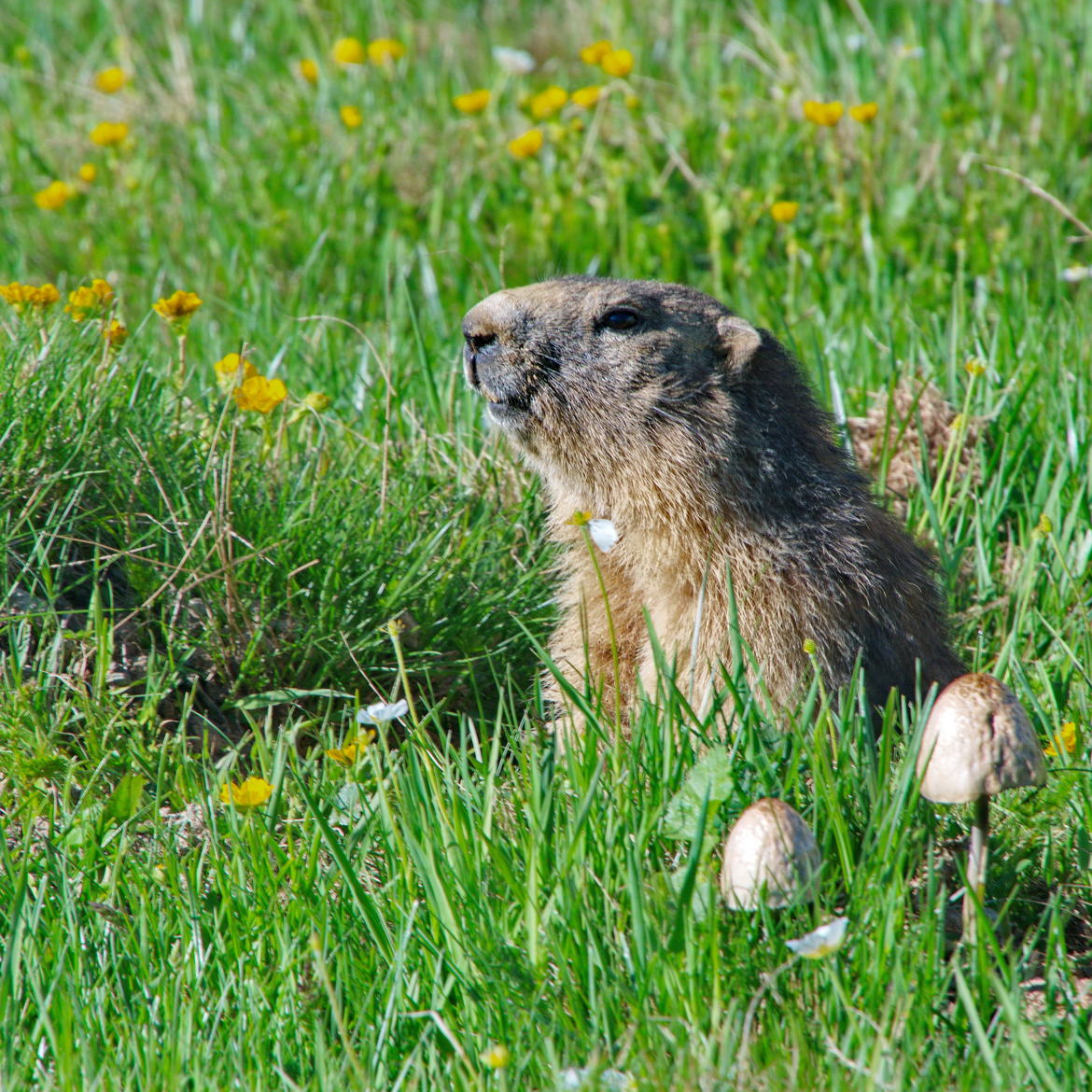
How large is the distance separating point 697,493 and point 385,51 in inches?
173

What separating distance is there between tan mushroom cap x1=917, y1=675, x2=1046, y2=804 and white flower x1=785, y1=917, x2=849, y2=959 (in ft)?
0.94

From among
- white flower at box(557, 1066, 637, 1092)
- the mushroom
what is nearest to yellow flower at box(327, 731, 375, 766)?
white flower at box(557, 1066, 637, 1092)

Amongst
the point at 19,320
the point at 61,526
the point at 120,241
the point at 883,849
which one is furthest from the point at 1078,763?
the point at 120,241

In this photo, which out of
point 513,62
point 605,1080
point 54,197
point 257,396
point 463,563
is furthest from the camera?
point 513,62

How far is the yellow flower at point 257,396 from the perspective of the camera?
146 inches

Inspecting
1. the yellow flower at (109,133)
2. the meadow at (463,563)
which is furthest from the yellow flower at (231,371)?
the yellow flower at (109,133)

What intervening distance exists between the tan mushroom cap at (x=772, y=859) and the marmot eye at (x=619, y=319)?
5.16ft

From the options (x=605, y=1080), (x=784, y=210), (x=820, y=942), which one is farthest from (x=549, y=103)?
(x=605, y=1080)

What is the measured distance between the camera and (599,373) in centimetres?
357

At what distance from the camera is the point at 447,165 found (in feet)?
21.6

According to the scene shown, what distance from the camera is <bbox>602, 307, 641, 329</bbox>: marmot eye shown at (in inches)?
142

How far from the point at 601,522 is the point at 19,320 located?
198 centimetres

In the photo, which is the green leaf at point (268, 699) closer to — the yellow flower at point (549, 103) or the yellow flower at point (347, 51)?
the yellow flower at point (549, 103)

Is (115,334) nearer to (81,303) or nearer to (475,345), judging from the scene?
(81,303)
